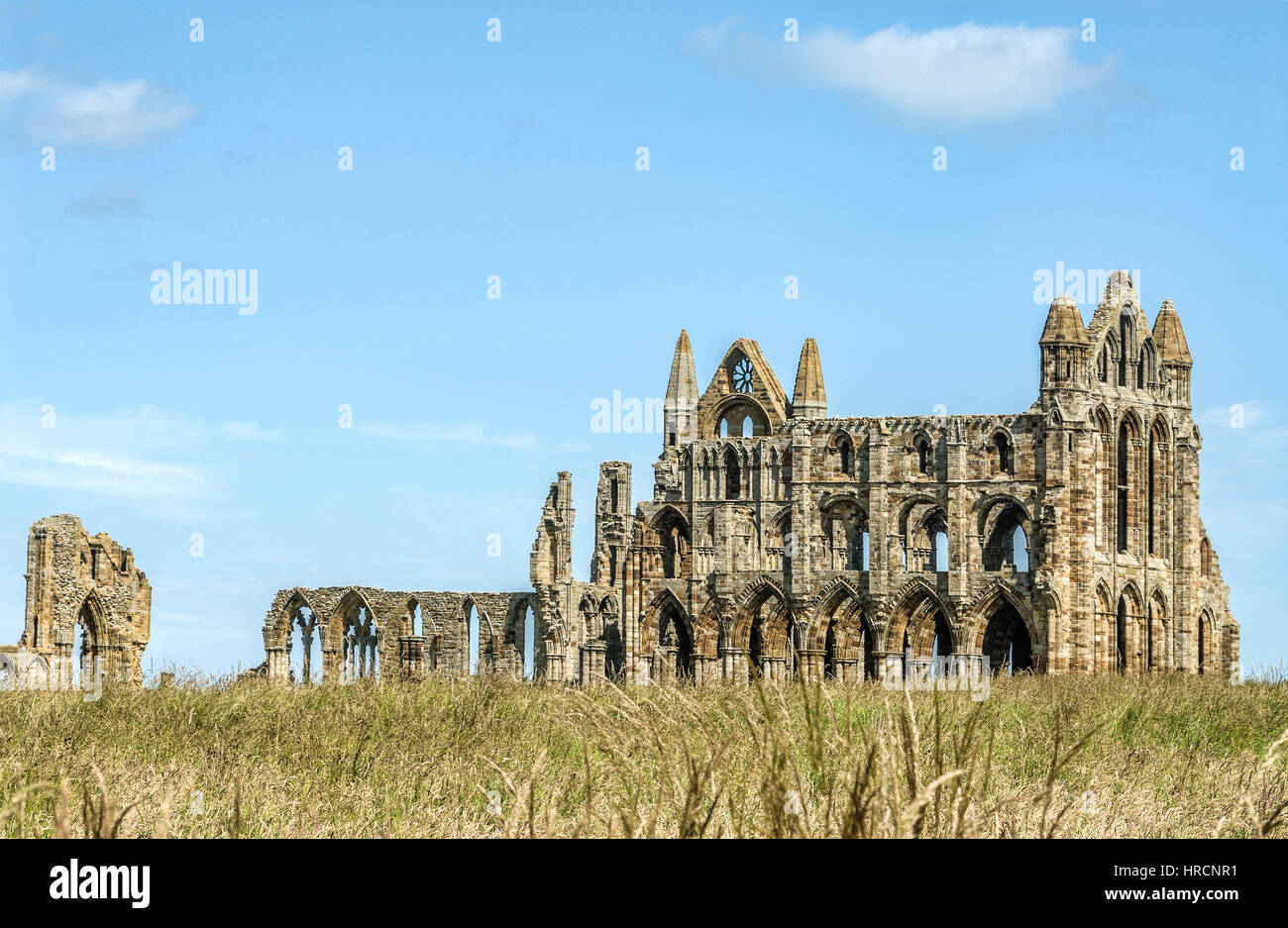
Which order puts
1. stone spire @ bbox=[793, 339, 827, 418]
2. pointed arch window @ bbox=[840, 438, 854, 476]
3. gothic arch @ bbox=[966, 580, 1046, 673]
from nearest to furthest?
1. gothic arch @ bbox=[966, 580, 1046, 673]
2. pointed arch window @ bbox=[840, 438, 854, 476]
3. stone spire @ bbox=[793, 339, 827, 418]

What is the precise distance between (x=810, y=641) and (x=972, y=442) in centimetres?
715

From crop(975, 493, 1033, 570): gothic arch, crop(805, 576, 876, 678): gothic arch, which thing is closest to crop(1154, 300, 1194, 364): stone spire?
crop(975, 493, 1033, 570): gothic arch

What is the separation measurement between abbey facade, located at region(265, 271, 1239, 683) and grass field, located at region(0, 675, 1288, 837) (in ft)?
93.2

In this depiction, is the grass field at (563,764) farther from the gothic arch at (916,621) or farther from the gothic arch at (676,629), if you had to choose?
the gothic arch at (676,629)

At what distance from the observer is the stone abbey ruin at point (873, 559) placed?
4619 cm

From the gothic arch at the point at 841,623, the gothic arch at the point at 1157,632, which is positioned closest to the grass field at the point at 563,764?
the gothic arch at the point at 841,623

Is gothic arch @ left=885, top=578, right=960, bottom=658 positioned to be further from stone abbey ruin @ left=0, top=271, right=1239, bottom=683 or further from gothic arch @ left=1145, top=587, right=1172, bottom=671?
gothic arch @ left=1145, top=587, right=1172, bottom=671

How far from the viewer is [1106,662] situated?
151 feet

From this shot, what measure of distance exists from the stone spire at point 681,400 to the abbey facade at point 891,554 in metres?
0.28

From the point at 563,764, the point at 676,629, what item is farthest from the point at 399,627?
the point at 563,764

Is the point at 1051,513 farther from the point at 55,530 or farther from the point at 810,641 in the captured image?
the point at 55,530

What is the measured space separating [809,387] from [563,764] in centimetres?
4248

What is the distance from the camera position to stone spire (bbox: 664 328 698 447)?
55531 mm
